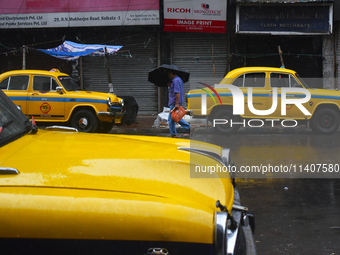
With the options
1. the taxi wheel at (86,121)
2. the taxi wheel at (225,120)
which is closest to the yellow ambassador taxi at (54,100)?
the taxi wheel at (86,121)

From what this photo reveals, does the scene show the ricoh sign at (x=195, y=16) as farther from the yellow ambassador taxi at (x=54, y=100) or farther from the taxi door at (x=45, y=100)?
the taxi door at (x=45, y=100)

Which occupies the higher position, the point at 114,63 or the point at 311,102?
the point at 114,63

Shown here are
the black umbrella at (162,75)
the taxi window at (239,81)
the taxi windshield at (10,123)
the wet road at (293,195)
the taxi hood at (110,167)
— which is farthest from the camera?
the taxi window at (239,81)

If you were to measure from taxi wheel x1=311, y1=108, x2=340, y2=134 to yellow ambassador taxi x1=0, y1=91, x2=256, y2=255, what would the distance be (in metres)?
11.3

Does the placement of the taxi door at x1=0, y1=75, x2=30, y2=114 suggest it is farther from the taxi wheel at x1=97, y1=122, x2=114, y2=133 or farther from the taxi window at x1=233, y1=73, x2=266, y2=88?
the taxi window at x1=233, y1=73, x2=266, y2=88

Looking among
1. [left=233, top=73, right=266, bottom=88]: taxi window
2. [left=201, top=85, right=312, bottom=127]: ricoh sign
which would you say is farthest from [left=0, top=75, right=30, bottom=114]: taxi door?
[left=233, top=73, right=266, bottom=88]: taxi window

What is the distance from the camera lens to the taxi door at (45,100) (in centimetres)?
1292

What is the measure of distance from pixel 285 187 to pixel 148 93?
1261 cm

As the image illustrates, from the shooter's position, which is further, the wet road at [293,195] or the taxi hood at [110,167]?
the wet road at [293,195]

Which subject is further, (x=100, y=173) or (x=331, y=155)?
(x=331, y=155)

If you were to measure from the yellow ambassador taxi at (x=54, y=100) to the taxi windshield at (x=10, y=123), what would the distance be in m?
9.75

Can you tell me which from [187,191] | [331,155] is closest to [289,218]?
[187,191]

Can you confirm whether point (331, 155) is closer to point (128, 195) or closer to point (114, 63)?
point (128, 195)

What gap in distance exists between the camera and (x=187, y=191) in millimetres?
2363
